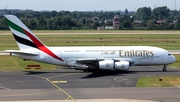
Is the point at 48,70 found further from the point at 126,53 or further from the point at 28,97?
the point at 28,97

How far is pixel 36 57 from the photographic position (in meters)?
57.3

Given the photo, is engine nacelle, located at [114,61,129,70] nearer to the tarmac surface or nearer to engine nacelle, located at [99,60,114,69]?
engine nacelle, located at [99,60,114,69]

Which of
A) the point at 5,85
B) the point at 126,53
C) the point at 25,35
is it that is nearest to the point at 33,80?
the point at 5,85

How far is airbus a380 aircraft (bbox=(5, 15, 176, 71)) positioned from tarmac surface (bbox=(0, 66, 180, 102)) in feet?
4.50

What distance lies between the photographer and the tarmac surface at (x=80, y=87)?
39.0 m

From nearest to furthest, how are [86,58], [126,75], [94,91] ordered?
[94,91] → [126,75] → [86,58]

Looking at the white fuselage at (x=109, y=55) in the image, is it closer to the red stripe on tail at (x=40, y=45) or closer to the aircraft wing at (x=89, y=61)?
the red stripe on tail at (x=40, y=45)

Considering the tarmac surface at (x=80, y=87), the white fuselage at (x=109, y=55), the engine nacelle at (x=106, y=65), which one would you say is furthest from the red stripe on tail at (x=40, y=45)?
the engine nacelle at (x=106, y=65)

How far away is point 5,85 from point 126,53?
18.7 metres

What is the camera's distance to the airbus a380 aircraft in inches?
→ 2223

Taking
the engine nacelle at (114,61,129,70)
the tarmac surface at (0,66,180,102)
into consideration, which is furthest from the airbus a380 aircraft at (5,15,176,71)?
the tarmac surface at (0,66,180,102)

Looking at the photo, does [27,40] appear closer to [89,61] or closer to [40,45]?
[40,45]

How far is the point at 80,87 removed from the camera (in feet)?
149

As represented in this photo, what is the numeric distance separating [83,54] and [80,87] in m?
13.4
